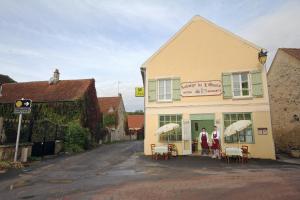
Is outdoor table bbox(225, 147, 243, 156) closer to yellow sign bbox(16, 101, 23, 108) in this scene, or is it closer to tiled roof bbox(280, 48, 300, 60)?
yellow sign bbox(16, 101, 23, 108)

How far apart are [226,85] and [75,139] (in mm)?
12483

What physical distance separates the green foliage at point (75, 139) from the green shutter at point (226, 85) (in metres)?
12.0

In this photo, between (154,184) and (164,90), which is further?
(164,90)

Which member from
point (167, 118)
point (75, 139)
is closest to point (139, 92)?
point (167, 118)

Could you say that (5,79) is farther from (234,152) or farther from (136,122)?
Answer: (234,152)

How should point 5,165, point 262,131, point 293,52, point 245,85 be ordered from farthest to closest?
1. point 293,52
2. point 245,85
3. point 262,131
4. point 5,165

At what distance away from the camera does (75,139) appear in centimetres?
2009

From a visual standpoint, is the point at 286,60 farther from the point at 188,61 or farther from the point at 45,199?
the point at 45,199

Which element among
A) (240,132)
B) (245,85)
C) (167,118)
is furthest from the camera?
(167,118)

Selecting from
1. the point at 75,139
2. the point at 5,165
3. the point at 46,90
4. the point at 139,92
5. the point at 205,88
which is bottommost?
the point at 5,165

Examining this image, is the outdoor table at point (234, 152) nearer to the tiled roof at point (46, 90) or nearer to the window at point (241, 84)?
the window at point (241, 84)

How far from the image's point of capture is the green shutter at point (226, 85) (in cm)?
1599

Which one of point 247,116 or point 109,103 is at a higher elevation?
point 109,103

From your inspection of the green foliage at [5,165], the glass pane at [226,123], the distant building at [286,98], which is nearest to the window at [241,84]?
the glass pane at [226,123]
